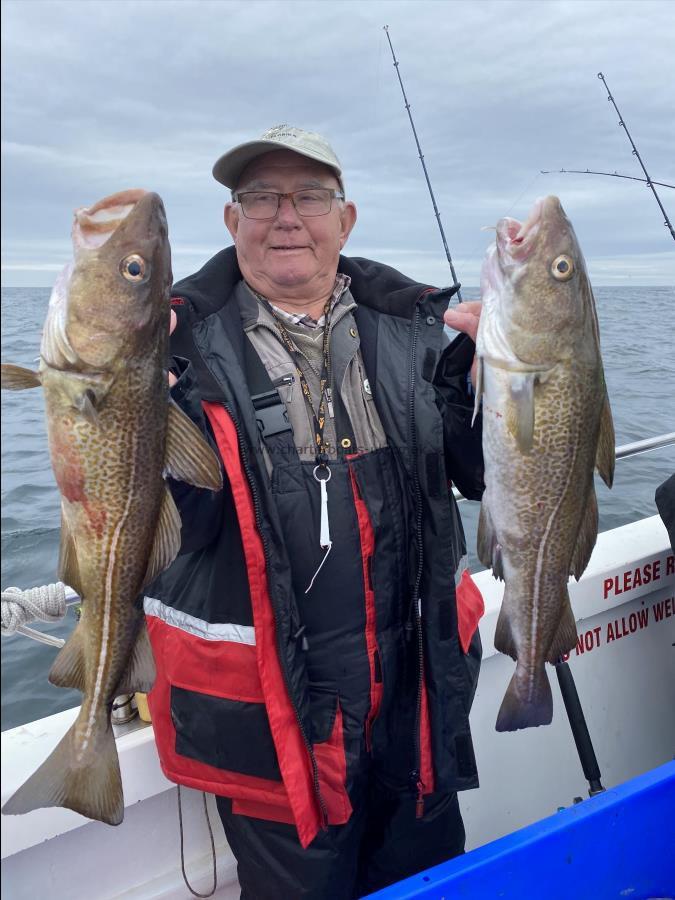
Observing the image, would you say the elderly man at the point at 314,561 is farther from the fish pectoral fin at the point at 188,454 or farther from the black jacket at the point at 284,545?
the fish pectoral fin at the point at 188,454

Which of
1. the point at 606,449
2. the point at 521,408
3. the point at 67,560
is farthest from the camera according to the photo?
the point at 606,449

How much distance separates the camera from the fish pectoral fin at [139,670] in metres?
1.85

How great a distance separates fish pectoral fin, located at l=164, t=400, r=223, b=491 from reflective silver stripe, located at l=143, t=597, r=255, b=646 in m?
0.70

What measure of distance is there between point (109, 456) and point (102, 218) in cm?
59

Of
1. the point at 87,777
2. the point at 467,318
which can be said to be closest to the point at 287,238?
the point at 467,318

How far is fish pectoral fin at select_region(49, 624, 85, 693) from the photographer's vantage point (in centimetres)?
179

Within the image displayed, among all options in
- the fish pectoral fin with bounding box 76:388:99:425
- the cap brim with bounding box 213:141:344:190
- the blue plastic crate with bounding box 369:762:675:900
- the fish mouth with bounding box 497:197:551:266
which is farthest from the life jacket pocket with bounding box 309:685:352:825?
the cap brim with bounding box 213:141:344:190

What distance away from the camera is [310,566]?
251 centimetres

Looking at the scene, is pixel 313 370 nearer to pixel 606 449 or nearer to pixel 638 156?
pixel 606 449

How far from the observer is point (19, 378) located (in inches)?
60.8

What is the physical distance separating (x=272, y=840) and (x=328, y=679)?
0.64 metres

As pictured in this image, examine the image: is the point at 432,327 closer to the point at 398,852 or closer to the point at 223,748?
the point at 223,748

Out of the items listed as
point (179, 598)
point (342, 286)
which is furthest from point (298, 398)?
point (179, 598)

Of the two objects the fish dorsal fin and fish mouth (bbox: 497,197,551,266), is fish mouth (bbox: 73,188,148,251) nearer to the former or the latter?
the fish dorsal fin
